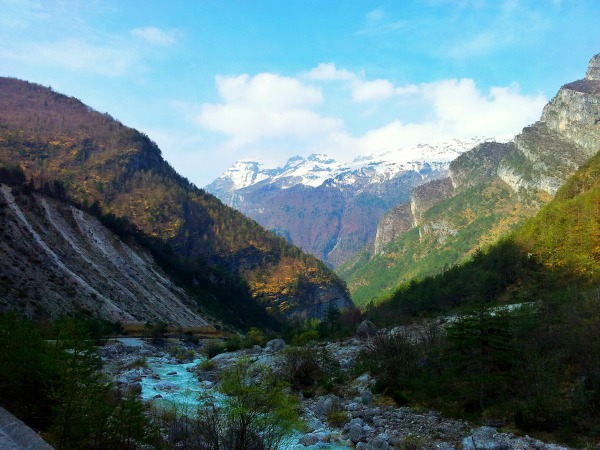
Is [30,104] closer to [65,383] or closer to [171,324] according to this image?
[171,324]

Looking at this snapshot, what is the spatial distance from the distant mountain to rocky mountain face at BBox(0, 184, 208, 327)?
30123 mm

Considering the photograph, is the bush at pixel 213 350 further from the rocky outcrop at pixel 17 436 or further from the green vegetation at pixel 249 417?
the rocky outcrop at pixel 17 436

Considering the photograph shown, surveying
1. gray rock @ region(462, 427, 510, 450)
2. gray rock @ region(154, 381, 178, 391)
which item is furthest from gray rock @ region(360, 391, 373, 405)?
gray rock @ region(154, 381, 178, 391)

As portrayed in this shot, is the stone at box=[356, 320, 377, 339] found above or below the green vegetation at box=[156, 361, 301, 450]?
below

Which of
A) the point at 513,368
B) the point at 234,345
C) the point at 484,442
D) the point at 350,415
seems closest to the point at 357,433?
the point at 350,415

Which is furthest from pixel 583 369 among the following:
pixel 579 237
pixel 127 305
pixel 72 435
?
pixel 127 305

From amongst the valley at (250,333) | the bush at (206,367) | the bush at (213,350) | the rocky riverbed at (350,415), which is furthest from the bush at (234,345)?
the bush at (206,367)

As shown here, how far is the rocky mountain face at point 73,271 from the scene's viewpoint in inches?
2060

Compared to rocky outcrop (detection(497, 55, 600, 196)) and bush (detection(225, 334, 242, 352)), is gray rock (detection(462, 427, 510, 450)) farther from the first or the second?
rocky outcrop (detection(497, 55, 600, 196))

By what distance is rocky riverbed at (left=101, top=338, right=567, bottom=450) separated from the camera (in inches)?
731

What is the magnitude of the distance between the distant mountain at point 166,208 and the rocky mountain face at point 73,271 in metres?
30.1

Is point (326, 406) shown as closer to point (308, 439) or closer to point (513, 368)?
point (308, 439)

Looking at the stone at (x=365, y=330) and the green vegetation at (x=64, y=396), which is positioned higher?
the green vegetation at (x=64, y=396)

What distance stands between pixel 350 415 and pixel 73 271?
180 ft
